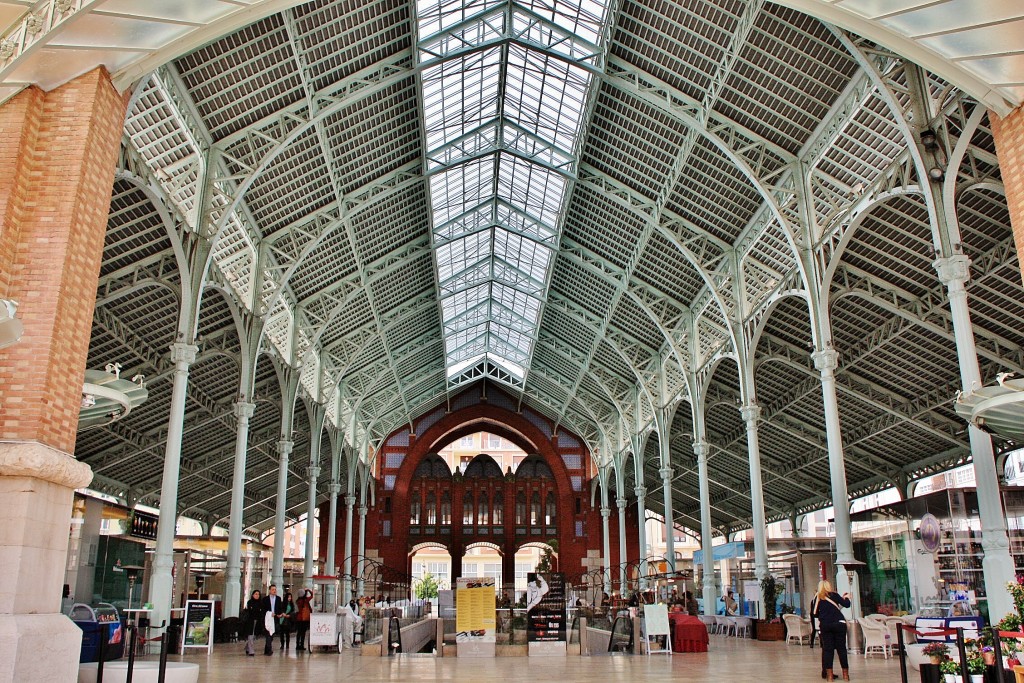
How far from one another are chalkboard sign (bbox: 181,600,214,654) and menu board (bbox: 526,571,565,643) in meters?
8.37

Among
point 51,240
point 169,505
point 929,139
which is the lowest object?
point 169,505

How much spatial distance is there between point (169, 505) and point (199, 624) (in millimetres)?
3365

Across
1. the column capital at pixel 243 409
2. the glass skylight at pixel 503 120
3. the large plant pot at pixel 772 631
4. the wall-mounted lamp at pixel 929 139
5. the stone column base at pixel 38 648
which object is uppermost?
the glass skylight at pixel 503 120

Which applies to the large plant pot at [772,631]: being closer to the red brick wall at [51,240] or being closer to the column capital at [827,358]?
the column capital at [827,358]

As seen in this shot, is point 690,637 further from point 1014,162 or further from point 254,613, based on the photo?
point 1014,162

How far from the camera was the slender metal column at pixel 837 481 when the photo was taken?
20531 millimetres

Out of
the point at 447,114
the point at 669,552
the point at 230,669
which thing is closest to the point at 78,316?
the point at 230,669

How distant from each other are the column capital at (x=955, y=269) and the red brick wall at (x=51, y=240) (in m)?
14.4

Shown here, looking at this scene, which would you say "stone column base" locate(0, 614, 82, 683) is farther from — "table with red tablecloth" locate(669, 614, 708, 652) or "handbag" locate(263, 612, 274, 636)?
"table with red tablecloth" locate(669, 614, 708, 652)

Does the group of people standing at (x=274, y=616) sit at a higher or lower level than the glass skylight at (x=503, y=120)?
lower

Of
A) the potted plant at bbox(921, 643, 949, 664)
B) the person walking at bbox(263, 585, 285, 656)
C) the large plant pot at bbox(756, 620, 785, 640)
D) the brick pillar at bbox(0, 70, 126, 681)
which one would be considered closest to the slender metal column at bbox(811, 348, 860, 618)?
the large plant pot at bbox(756, 620, 785, 640)

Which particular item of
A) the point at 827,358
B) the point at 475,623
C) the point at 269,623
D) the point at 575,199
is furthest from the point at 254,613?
the point at 575,199

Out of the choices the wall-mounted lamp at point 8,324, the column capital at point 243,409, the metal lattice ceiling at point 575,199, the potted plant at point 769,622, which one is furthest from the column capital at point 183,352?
the potted plant at point 769,622

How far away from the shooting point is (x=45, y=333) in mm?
9867
